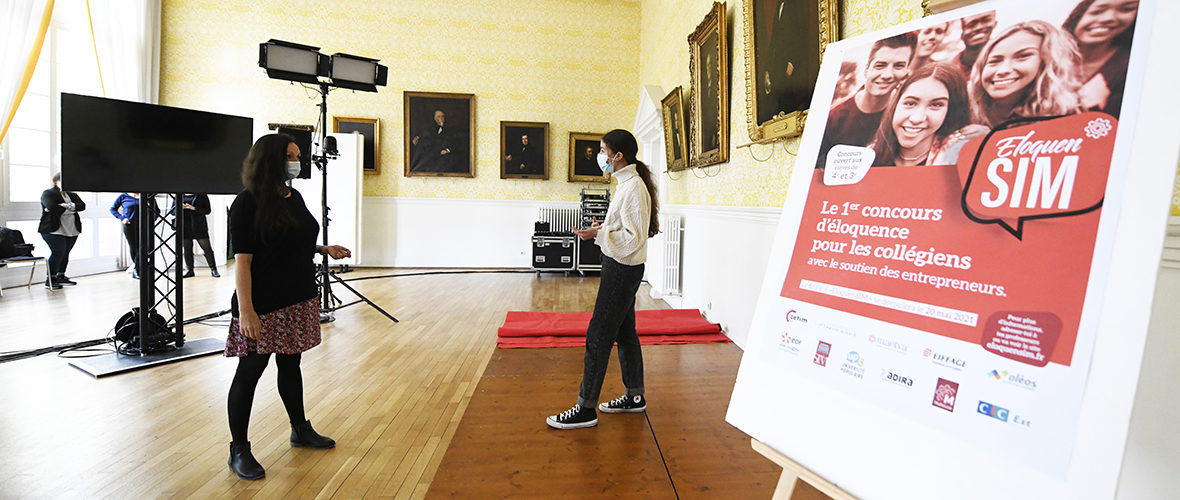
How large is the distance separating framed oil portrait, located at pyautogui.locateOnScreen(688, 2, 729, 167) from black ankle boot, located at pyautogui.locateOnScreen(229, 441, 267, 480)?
3.79 m

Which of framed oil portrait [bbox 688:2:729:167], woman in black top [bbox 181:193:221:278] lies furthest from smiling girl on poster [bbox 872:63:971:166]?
woman in black top [bbox 181:193:221:278]

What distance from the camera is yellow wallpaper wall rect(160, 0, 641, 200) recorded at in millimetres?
8797

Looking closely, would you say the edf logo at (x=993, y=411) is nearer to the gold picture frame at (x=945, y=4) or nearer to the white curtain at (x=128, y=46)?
the gold picture frame at (x=945, y=4)

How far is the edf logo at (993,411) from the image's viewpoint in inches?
36.9

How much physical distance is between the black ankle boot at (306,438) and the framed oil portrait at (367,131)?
23.5ft

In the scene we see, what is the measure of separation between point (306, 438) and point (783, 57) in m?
3.24

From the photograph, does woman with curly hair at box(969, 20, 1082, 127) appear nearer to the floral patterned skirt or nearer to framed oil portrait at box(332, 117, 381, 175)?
the floral patterned skirt

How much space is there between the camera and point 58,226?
647 cm

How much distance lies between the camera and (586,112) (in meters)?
9.41

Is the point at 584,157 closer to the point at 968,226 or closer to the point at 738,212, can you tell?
the point at 738,212

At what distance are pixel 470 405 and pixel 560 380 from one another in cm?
63

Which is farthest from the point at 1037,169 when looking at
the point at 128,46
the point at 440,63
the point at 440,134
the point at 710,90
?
the point at 128,46

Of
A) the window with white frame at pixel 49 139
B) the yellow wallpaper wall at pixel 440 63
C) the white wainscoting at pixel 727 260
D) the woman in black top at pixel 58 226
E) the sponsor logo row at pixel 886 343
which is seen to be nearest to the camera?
the sponsor logo row at pixel 886 343

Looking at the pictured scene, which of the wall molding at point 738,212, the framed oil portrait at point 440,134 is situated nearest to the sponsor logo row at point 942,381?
the wall molding at point 738,212
